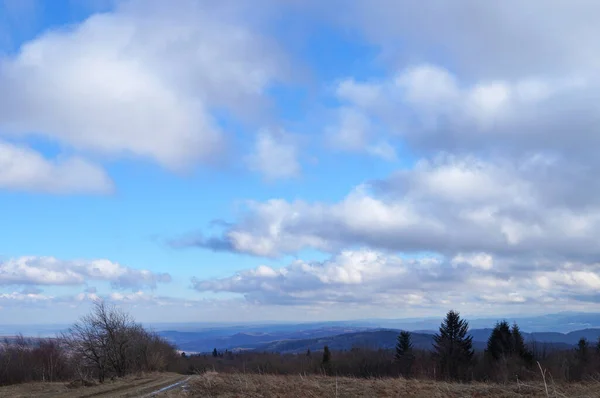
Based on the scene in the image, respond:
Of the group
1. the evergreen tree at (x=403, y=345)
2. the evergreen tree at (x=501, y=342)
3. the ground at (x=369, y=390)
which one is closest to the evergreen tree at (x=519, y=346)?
the evergreen tree at (x=501, y=342)

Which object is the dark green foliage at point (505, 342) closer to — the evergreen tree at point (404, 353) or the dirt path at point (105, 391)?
the evergreen tree at point (404, 353)

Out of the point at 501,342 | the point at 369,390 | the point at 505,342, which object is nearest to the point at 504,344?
the point at 505,342

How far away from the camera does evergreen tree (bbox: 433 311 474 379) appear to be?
3954 inches

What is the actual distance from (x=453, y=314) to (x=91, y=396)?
87304 millimetres

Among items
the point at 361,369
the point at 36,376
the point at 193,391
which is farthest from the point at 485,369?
the point at 193,391

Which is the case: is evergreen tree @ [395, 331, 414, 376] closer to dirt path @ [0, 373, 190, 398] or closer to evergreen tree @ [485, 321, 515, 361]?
evergreen tree @ [485, 321, 515, 361]

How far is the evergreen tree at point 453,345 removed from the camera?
100m

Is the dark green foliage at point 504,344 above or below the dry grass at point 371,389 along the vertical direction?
below

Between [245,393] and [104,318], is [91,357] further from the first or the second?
[245,393]

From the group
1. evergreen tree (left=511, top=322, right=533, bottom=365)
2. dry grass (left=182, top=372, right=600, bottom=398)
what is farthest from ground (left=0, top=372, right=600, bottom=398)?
evergreen tree (left=511, top=322, right=533, bottom=365)

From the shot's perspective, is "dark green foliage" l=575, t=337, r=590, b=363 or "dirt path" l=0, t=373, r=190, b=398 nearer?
"dirt path" l=0, t=373, r=190, b=398

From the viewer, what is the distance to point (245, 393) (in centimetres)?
2248

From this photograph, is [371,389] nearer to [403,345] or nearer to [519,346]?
[519,346]

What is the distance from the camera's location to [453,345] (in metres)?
103
